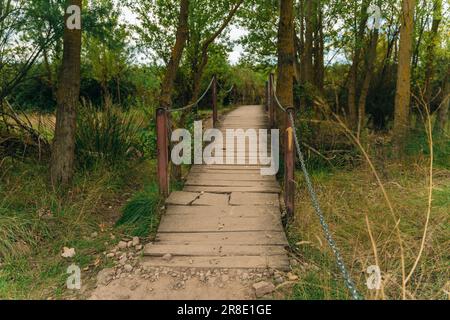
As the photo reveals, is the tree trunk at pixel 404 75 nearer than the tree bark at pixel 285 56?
No

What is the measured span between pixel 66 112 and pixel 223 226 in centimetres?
256

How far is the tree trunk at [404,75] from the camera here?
645cm

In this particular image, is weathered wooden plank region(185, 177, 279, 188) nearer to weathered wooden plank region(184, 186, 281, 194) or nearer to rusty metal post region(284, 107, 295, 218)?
weathered wooden plank region(184, 186, 281, 194)

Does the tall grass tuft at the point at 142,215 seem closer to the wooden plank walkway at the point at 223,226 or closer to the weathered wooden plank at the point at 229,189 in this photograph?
the wooden plank walkway at the point at 223,226

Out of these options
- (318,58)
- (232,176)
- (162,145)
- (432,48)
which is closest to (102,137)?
(162,145)

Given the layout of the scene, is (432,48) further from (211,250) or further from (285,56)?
(211,250)

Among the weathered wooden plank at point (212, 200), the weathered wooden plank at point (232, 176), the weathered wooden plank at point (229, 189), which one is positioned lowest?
the weathered wooden plank at point (212, 200)

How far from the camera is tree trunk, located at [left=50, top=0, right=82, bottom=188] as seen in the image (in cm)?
484

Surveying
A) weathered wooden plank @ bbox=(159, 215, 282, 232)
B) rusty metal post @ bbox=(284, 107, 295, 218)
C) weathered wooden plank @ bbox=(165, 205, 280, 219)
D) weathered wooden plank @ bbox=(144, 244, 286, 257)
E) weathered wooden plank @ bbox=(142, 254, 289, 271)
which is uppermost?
rusty metal post @ bbox=(284, 107, 295, 218)

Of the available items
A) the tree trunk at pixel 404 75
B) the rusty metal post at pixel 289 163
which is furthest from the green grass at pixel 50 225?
the tree trunk at pixel 404 75

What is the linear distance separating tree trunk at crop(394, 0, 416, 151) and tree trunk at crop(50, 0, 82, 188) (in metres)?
4.98

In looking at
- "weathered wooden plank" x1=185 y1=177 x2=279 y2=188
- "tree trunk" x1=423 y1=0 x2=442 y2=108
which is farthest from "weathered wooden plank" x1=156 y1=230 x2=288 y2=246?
"tree trunk" x1=423 y1=0 x2=442 y2=108

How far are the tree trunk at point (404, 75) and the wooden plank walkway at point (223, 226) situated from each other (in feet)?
8.68
